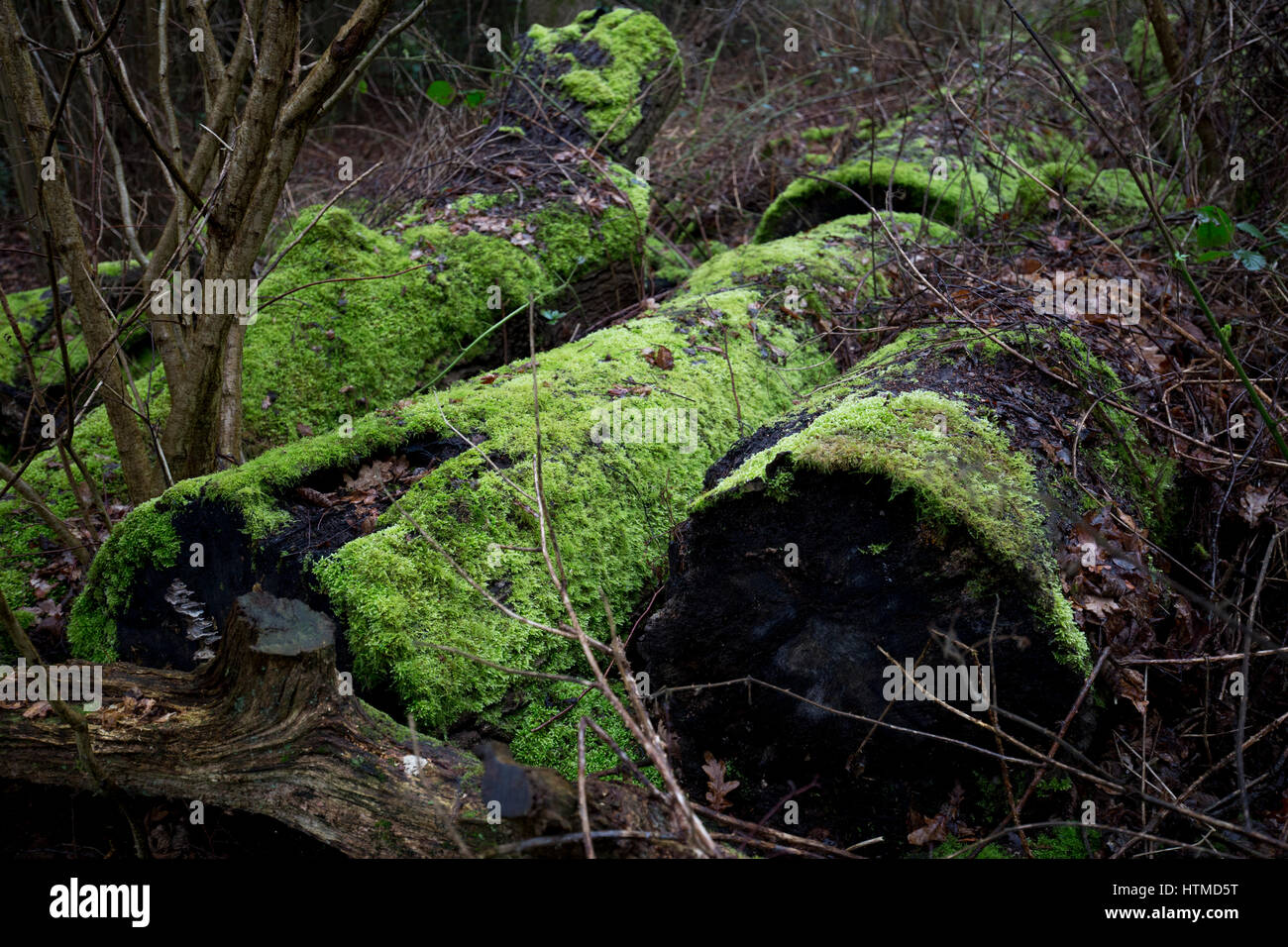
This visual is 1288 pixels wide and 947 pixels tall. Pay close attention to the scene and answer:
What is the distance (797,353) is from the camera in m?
4.88

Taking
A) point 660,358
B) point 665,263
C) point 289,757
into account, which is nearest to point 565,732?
point 289,757

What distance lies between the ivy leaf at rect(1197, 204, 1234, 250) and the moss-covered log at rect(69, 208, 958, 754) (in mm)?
2100

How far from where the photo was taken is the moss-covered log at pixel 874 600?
2.65m

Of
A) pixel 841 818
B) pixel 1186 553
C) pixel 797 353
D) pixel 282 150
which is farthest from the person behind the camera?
pixel 797 353

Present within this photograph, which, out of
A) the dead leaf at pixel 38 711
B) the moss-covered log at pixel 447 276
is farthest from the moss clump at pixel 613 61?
the dead leaf at pixel 38 711

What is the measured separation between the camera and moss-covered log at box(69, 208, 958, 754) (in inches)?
121

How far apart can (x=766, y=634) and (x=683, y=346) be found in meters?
2.05

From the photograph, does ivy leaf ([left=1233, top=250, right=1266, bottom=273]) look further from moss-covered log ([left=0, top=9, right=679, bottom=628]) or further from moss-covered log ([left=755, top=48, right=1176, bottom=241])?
moss-covered log ([left=0, top=9, right=679, bottom=628])

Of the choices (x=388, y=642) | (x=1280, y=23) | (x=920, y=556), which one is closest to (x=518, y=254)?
(x=388, y=642)

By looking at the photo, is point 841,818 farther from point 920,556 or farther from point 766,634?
point 920,556

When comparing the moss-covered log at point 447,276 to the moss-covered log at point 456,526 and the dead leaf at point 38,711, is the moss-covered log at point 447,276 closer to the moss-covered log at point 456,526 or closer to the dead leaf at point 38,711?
the moss-covered log at point 456,526

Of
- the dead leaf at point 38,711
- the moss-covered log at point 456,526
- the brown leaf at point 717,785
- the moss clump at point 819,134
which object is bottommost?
the brown leaf at point 717,785

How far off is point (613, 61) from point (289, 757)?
6.44 metres

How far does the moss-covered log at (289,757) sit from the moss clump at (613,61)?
535cm
